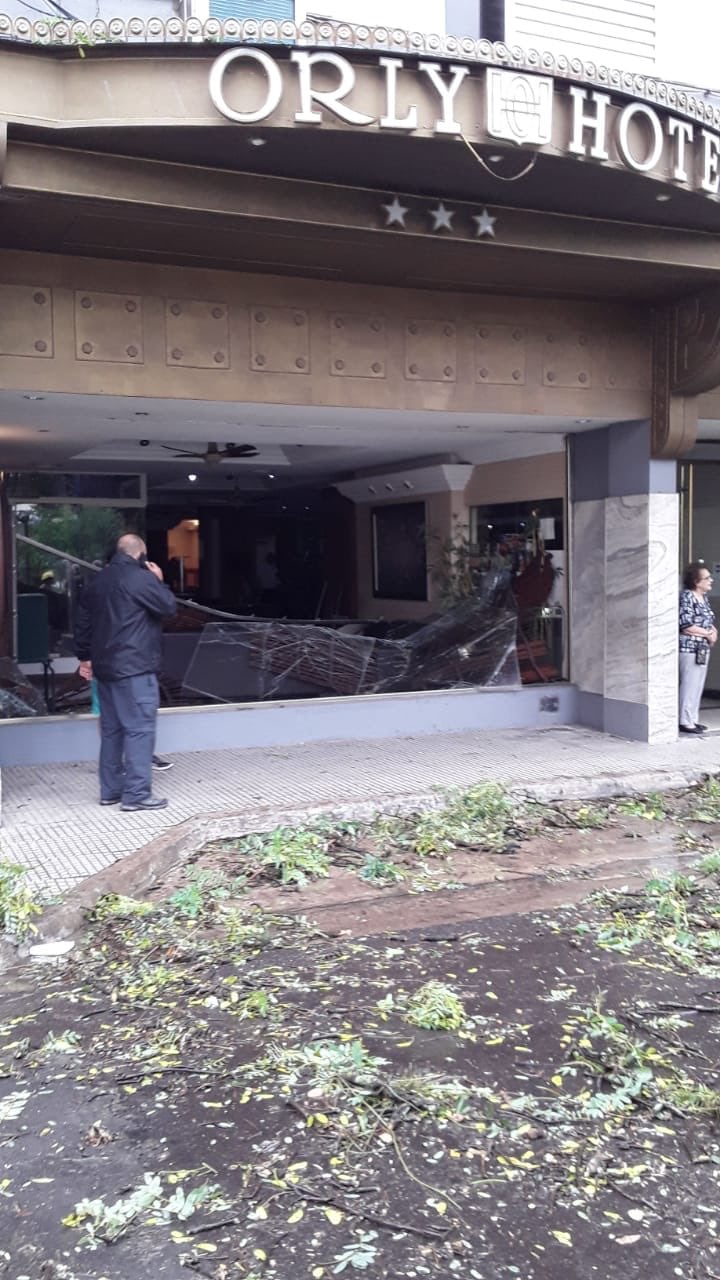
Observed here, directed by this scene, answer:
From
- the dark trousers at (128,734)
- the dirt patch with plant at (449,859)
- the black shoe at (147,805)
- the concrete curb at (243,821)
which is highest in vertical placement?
the dark trousers at (128,734)

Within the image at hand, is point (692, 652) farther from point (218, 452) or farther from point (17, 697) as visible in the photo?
→ point (17, 697)

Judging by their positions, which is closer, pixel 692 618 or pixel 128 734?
pixel 128 734

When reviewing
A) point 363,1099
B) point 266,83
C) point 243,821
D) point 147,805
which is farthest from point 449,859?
point 266,83

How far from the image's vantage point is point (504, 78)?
5.96 m

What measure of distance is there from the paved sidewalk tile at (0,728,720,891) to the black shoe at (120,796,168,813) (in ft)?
0.23

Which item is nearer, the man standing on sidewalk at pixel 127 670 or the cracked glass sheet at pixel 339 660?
the man standing on sidewalk at pixel 127 670

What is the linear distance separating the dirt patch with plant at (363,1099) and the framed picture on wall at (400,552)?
24.5 feet

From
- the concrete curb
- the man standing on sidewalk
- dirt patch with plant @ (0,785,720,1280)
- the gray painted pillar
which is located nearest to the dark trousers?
the man standing on sidewalk

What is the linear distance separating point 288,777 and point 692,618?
4149mm

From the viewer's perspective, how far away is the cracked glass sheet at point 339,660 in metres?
9.77

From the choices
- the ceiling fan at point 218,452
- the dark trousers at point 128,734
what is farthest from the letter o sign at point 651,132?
the ceiling fan at point 218,452

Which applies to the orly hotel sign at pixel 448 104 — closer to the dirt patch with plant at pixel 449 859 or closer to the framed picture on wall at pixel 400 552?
the dirt patch with plant at pixel 449 859

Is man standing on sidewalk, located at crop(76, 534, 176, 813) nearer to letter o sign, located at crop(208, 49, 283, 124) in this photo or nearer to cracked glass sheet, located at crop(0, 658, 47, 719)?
cracked glass sheet, located at crop(0, 658, 47, 719)

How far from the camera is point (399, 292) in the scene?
8.02 meters
